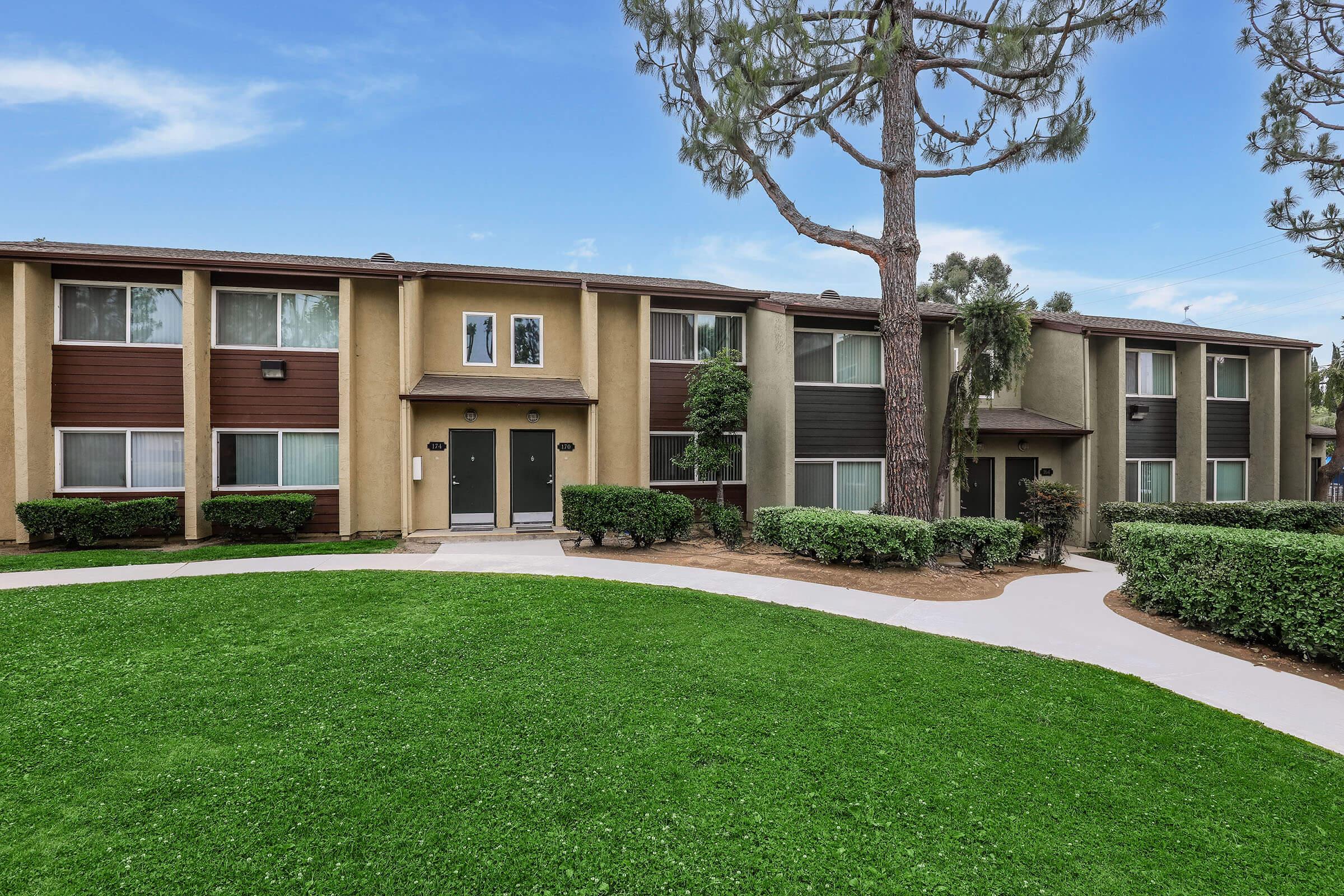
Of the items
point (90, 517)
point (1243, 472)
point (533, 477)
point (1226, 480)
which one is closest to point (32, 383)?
point (90, 517)

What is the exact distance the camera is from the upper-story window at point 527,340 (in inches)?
508

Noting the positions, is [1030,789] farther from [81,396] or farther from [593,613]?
[81,396]

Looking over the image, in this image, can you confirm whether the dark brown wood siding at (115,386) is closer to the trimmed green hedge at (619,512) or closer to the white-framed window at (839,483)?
the trimmed green hedge at (619,512)

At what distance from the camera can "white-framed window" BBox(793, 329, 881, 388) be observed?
1315 cm

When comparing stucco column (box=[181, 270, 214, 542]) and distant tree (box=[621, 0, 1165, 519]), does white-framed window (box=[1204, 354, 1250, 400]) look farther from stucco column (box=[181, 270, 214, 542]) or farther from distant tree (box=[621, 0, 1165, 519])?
stucco column (box=[181, 270, 214, 542])

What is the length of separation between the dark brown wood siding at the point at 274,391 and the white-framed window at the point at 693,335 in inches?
271

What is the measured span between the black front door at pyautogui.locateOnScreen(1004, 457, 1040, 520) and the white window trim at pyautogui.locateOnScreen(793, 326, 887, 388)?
4.27 metres

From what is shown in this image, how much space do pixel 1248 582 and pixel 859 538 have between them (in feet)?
14.2

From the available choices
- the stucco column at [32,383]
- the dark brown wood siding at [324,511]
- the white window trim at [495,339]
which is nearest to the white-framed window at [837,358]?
the white window trim at [495,339]

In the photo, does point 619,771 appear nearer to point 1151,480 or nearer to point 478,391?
point 478,391

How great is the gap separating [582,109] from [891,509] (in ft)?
49.8

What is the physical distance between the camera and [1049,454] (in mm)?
14617

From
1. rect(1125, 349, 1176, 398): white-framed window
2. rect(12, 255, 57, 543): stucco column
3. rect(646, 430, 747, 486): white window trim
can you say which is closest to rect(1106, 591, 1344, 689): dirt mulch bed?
rect(646, 430, 747, 486): white window trim

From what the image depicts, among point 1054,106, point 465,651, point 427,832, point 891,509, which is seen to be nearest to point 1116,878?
point 427,832
